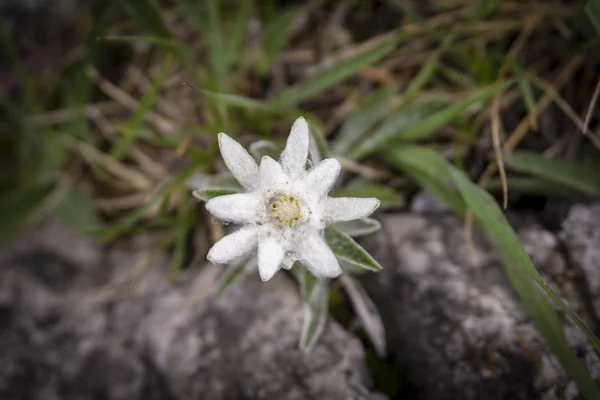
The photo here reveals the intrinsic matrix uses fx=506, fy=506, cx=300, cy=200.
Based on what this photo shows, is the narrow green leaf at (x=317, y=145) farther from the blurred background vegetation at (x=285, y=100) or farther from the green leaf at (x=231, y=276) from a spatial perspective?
the green leaf at (x=231, y=276)

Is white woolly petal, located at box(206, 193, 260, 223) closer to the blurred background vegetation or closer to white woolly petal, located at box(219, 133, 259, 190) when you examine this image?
white woolly petal, located at box(219, 133, 259, 190)

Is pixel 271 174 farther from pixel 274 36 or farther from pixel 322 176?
pixel 274 36

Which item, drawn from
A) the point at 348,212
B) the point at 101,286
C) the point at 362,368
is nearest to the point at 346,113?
the point at 348,212

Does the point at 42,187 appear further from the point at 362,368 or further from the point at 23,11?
the point at 362,368

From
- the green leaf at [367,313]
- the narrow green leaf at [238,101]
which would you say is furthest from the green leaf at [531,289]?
the narrow green leaf at [238,101]

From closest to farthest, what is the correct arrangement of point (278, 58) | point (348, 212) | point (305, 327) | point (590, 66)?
point (348, 212)
point (305, 327)
point (590, 66)
point (278, 58)

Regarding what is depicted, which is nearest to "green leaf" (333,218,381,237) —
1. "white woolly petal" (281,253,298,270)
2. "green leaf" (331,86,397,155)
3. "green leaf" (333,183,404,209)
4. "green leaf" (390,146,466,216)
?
"white woolly petal" (281,253,298,270)
